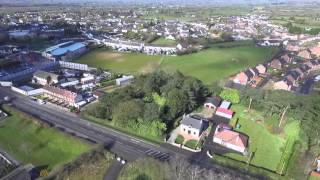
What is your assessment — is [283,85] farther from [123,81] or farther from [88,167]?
[88,167]

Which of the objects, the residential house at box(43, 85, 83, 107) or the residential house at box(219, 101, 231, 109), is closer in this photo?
the residential house at box(219, 101, 231, 109)

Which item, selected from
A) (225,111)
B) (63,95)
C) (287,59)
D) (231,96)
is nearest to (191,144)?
(225,111)

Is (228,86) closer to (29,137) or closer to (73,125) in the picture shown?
(73,125)

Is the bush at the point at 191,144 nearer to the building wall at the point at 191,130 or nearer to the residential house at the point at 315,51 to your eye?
the building wall at the point at 191,130

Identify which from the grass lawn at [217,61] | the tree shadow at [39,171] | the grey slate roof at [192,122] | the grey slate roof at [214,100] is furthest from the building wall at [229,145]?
the grass lawn at [217,61]

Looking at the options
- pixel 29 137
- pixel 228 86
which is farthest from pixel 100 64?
pixel 29 137

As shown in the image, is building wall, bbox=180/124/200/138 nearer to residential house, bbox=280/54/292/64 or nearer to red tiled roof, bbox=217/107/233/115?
red tiled roof, bbox=217/107/233/115

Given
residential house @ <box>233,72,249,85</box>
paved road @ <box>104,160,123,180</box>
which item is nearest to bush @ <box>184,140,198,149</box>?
paved road @ <box>104,160,123,180</box>
